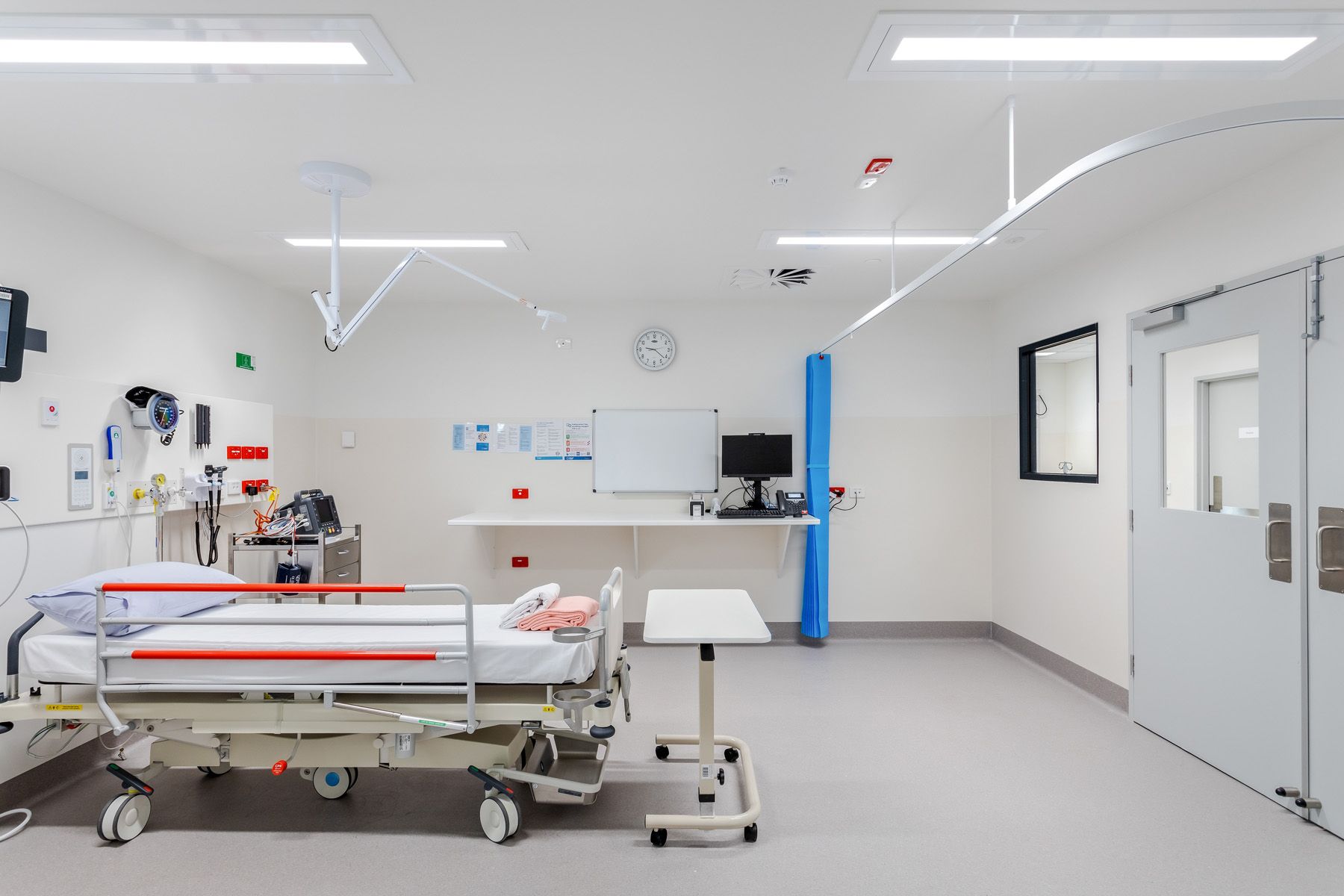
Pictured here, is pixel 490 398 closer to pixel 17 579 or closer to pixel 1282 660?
pixel 17 579

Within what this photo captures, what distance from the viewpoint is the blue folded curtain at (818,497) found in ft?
16.7

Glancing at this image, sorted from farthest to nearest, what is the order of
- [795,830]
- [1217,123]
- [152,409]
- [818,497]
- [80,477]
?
1. [818,497]
2. [152,409]
3. [80,477]
4. [795,830]
5. [1217,123]

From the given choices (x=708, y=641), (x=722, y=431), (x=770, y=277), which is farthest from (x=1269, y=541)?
(x=722, y=431)

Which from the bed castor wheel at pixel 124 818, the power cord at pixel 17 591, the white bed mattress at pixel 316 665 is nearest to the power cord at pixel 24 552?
the power cord at pixel 17 591

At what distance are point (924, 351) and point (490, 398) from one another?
342 centimetres

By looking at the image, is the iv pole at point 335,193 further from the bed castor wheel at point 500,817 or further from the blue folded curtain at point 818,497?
the blue folded curtain at point 818,497

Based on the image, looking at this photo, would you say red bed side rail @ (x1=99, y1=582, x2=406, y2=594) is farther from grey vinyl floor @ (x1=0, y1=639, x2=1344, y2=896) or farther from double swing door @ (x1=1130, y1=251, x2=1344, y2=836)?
double swing door @ (x1=1130, y1=251, x2=1344, y2=836)

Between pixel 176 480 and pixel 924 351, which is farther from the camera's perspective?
pixel 924 351

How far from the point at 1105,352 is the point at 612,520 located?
3.24 metres

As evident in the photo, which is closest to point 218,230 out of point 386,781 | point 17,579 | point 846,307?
point 17,579

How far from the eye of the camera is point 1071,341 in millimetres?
4309

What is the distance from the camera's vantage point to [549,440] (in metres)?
5.32

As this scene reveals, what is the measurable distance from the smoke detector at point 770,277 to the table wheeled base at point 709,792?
2.66m

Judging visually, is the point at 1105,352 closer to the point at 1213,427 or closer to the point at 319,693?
the point at 1213,427
